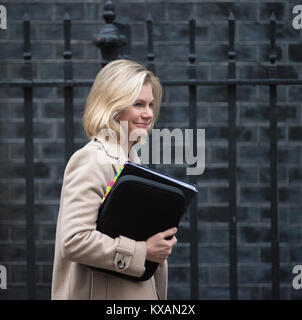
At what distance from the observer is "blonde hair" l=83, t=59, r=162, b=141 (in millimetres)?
2195

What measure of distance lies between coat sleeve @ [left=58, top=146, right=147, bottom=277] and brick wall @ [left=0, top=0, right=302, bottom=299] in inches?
78.7

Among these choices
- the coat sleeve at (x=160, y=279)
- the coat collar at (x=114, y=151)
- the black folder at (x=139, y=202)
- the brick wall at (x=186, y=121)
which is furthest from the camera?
the brick wall at (x=186, y=121)

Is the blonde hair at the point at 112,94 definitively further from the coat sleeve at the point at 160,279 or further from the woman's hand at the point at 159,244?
the coat sleeve at the point at 160,279

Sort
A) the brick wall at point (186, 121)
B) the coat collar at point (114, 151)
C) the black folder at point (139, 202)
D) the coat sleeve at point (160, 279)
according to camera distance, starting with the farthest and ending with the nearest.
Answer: the brick wall at point (186, 121), the coat sleeve at point (160, 279), the coat collar at point (114, 151), the black folder at point (139, 202)

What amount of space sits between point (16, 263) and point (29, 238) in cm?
118

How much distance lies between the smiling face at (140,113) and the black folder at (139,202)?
10.4 inches

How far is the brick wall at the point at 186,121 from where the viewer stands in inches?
163

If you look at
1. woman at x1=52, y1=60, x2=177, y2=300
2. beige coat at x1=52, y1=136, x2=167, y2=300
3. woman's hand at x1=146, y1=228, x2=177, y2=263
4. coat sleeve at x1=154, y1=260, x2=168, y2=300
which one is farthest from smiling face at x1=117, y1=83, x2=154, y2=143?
coat sleeve at x1=154, y1=260, x2=168, y2=300

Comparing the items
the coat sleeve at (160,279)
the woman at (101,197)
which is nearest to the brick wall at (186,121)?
the coat sleeve at (160,279)

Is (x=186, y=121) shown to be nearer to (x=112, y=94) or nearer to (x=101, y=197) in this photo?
(x=112, y=94)

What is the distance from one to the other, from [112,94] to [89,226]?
513 millimetres

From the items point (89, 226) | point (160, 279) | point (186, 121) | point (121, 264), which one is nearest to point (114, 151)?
point (89, 226)

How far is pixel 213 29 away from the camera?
4191 millimetres
